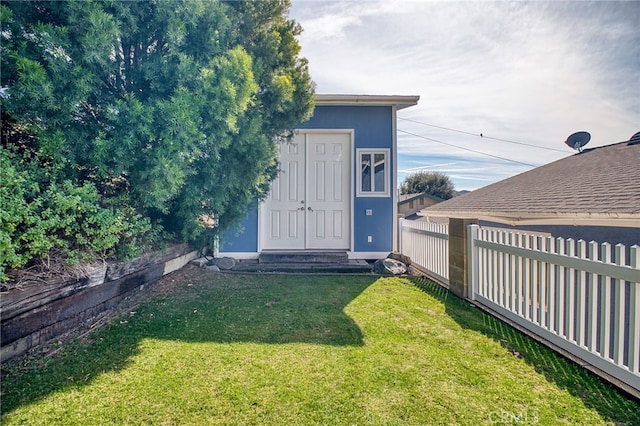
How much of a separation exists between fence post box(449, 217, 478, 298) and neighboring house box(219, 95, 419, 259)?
2008 millimetres

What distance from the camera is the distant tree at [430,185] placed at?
26062 millimetres

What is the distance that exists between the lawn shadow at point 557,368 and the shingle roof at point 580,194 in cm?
140

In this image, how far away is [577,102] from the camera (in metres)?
7.02

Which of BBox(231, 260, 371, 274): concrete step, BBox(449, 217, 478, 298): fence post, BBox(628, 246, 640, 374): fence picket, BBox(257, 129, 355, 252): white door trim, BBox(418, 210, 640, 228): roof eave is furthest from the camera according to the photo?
BBox(257, 129, 355, 252): white door trim

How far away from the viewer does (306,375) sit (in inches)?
79.5

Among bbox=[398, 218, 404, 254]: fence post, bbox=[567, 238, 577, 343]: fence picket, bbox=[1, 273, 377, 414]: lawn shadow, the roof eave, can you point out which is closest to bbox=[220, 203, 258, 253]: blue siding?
bbox=[1, 273, 377, 414]: lawn shadow

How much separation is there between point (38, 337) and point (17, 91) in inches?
76.3

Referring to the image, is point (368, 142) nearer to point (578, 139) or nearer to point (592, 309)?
point (592, 309)

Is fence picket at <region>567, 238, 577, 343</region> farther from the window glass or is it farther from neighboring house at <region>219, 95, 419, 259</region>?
the window glass

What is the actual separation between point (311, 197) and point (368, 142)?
5.72 ft

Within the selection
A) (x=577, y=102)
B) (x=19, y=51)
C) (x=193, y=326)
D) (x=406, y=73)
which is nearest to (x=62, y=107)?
(x=19, y=51)

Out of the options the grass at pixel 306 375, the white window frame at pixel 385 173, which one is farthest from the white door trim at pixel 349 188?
the grass at pixel 306 375

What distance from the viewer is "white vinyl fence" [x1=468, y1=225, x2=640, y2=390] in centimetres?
189

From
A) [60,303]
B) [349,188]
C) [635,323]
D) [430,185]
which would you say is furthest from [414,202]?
[60,303]
